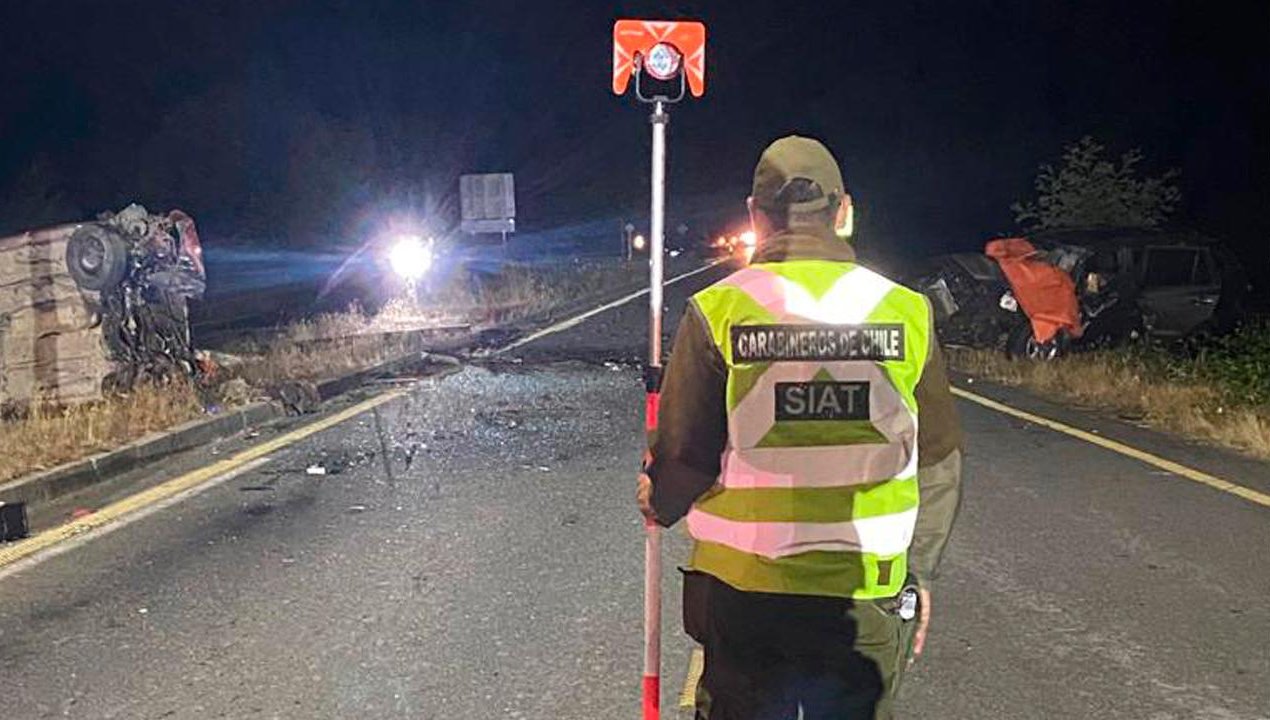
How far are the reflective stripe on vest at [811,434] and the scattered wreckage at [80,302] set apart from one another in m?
8.60

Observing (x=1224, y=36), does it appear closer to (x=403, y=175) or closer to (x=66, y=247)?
(x=403, y=175)

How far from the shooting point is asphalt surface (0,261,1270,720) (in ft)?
15.0

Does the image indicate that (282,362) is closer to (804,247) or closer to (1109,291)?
(1109,291)

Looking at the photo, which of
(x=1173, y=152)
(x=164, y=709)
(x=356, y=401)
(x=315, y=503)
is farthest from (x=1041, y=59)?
(x=164, y=709)

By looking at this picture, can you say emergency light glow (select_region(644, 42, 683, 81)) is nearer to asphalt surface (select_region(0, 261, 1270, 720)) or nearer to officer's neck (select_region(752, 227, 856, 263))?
officer's neck (select_region(752, 227, 856, 263))

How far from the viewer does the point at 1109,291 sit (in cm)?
1313

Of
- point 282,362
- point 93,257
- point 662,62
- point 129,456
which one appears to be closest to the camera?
point 662,62

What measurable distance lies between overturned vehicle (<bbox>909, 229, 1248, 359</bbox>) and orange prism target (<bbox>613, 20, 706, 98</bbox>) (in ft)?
30.4

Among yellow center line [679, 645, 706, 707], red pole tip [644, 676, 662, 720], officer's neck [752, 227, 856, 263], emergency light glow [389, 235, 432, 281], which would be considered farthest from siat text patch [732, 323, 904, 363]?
emergency light glow [389, 235, 432, 281]

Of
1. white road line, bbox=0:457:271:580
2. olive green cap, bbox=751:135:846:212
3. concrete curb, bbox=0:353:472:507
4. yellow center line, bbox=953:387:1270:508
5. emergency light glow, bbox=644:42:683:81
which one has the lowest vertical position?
white road line, bbox=0:457:271:580

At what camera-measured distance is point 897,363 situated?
2.52 meters

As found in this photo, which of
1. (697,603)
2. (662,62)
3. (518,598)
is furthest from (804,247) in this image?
(518,598)

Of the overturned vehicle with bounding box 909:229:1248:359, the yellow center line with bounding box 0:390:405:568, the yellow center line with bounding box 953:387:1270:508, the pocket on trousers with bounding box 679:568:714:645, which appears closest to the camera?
the pocket on trousers with bounding box 679:568:714:645

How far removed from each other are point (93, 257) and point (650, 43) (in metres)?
7.27
